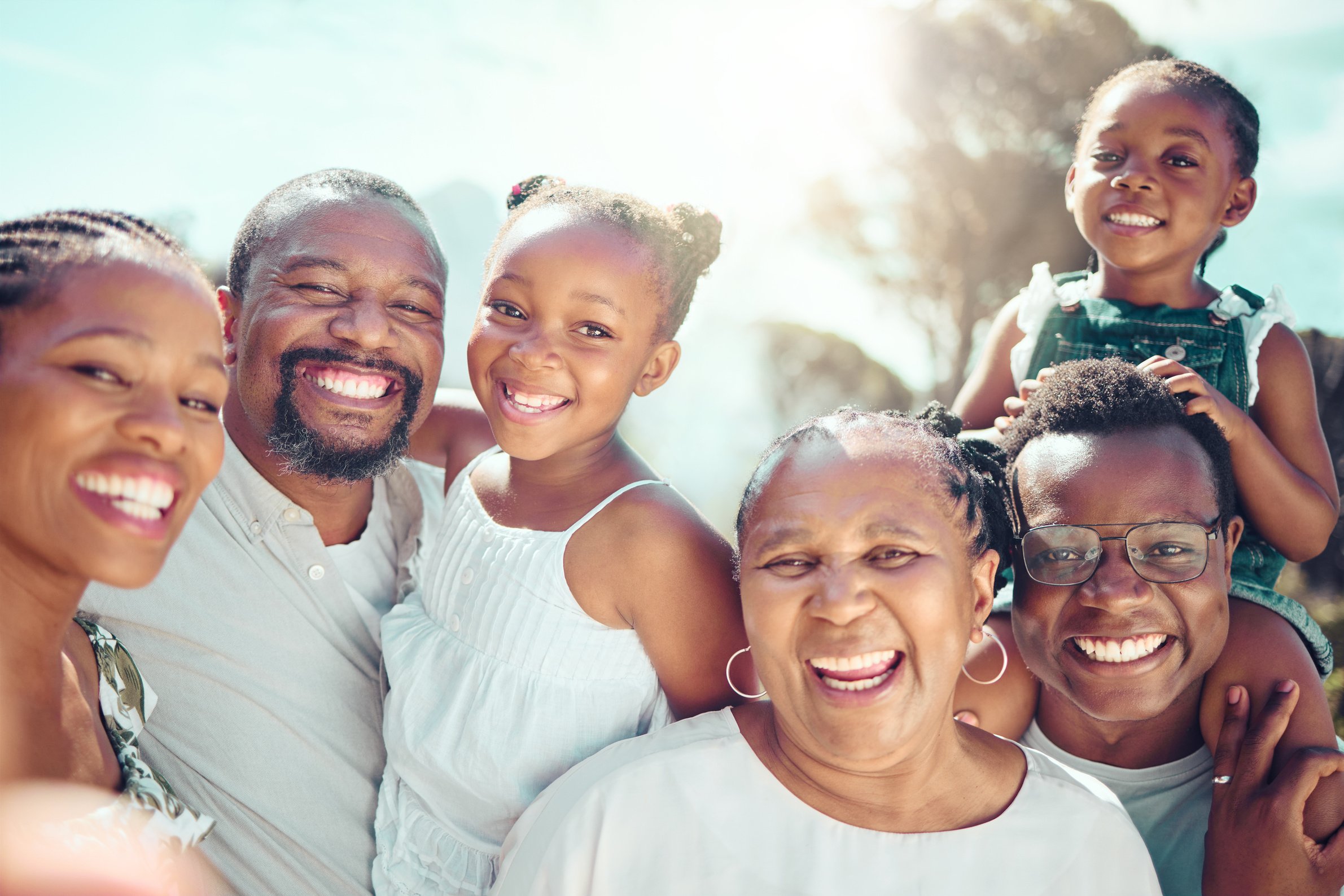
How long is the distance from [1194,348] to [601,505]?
1.95 meters

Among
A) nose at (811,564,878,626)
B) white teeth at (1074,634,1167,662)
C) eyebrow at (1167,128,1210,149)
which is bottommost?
white teeth at (1074,634,1167,662)

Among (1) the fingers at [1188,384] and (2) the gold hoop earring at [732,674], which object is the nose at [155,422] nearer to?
(2) the gold hoop earring at [732,674]

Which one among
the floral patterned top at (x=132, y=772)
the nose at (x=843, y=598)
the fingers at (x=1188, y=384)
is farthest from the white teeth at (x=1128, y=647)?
the floral patterned top at (x=132, y=772)

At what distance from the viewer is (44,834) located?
5.43ft

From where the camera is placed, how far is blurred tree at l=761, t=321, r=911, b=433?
1359 cm

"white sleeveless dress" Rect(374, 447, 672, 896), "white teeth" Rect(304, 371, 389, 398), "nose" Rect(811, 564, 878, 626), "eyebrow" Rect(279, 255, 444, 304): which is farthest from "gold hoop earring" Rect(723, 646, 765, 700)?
"eyebrow" Rect(279, 255, 444, 304)

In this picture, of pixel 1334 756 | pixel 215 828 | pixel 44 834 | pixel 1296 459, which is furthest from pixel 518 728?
pixel 1296 459

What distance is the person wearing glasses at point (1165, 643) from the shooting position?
240cm

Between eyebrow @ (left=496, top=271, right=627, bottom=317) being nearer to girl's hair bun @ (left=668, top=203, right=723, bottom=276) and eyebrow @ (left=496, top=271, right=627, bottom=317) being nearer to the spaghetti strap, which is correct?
girl's hair bun @ (left=668, top=203, right=723, bottom=276)

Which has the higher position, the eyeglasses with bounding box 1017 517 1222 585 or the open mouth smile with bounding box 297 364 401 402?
the open mouth smile with bounding box 297 364 401 402

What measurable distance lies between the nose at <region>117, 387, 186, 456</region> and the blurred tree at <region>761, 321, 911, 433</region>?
12.0 m

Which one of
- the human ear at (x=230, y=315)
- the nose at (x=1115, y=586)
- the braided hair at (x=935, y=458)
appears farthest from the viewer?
the human ear at (x=230, y=315)

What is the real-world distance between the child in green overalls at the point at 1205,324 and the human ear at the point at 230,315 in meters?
2.36

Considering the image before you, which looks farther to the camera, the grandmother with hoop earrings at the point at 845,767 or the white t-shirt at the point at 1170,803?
the white t-shirt at the point at 1170,803
